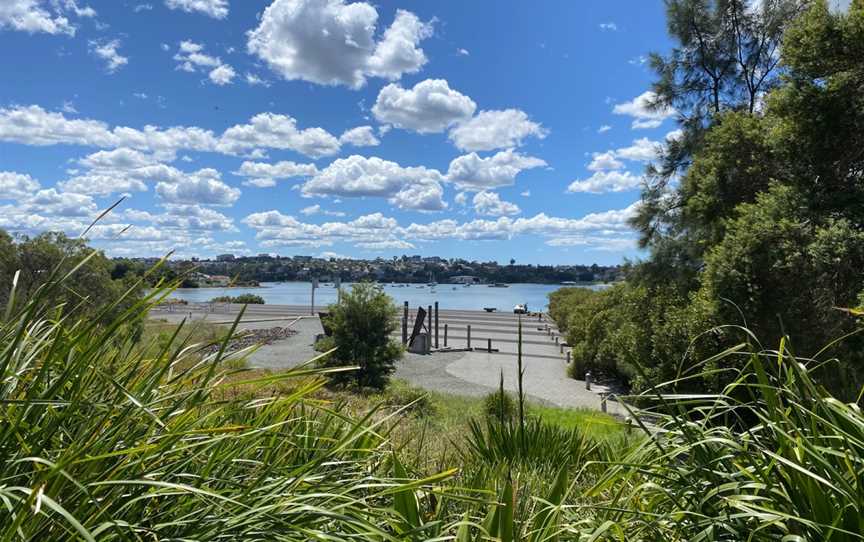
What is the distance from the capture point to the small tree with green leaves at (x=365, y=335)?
15562mm

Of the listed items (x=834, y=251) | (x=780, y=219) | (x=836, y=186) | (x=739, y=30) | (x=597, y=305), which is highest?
(x=739, y=30)

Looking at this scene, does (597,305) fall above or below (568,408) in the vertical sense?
above

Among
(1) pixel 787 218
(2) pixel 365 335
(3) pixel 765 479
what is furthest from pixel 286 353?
(3) pixel 765 479

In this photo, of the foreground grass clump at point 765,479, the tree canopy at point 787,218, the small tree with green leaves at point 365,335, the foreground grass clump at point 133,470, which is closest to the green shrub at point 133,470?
the foreground grass clump at point 133,470

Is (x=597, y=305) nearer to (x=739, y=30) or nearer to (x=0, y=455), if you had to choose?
(x=739, y=30)

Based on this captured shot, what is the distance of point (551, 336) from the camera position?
1310 inches

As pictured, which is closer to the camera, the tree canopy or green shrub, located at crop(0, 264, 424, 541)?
green shrub, located at crop(0, 264, 424, 541)

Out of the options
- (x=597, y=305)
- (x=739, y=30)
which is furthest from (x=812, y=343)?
(x=597, y=305)

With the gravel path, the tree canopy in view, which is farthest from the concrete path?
the tree canopy

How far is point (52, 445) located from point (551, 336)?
33.0 m

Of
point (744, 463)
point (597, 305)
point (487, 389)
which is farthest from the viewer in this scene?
point (597, 305)

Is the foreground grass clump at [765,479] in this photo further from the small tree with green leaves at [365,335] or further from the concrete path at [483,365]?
the small tree with green leaves at [365,335]

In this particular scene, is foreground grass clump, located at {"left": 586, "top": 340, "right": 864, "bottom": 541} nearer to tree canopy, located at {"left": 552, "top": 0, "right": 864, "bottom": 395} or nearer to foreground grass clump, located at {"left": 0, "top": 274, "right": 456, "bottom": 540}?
foreground grass clump, located at {"left": 0, "top": 274, "right": 456, "bottom": 540}

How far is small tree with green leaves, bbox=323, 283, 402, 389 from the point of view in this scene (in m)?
15.6
